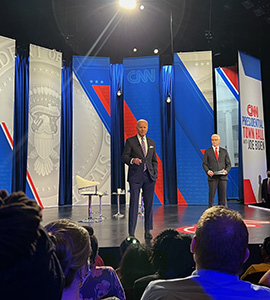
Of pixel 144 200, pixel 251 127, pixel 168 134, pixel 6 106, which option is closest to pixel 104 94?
pixel 168 134

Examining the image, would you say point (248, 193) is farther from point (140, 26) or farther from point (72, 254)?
point (72, 254)

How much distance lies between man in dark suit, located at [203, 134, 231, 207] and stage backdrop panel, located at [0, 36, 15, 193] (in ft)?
14.9

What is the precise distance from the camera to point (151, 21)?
8.93 meters

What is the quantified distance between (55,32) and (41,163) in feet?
12.0

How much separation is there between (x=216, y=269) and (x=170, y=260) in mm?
591

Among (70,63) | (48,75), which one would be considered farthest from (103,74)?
(48,75)

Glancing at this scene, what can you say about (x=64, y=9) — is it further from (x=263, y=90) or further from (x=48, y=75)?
(x=263, y=90)

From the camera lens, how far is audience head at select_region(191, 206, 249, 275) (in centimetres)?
83

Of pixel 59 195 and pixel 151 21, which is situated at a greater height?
pixel 151 21

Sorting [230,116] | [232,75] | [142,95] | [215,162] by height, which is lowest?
[215,162]

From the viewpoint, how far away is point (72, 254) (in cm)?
102

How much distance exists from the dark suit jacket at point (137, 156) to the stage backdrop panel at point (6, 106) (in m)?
4.41

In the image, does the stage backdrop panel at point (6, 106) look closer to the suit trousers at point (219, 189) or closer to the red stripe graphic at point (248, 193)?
the suit trousers at point (219, 189)

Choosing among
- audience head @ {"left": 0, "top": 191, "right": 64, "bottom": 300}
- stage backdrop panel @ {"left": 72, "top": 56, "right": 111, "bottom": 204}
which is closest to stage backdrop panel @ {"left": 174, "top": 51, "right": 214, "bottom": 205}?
Result: stage backdrop panel @ {"left": 72, "top": 56, "right": 111, "bottom": 204}
